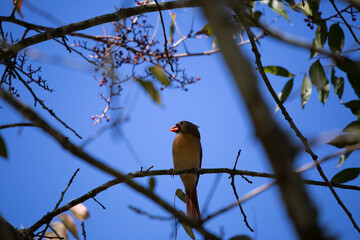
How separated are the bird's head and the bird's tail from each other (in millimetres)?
851

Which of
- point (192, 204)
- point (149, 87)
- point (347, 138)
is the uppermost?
point (149, 87)

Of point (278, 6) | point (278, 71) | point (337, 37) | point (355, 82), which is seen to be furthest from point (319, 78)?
point (278, 6)

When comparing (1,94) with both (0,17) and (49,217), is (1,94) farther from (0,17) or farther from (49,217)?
(0,17)

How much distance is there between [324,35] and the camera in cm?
304

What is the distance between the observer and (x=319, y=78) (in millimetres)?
2889

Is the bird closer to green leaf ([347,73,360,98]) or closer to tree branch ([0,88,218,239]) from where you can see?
green leaf ([347,73,360,98])

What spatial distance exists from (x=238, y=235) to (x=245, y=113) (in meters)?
1.07

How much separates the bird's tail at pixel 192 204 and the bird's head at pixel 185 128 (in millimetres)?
851

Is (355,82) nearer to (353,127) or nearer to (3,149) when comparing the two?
(353,127)

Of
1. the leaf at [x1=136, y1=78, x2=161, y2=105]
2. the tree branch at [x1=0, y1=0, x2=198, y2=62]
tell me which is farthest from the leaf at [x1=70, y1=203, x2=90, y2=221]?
the tree branch at [x1=0, y1=0, x2=198, y2=62]

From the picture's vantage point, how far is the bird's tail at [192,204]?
4440 millimetres

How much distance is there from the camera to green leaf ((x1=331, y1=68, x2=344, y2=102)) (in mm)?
3062

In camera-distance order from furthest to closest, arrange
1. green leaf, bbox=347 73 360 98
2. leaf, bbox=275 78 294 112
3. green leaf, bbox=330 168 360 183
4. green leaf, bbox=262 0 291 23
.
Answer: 1. green leaf, bbox=262 0 291 23
2. leaf, bbox=275 78 294 112
3. green leaf, bbox=347 73 360 98
4. green leaf, bbox=330 168 360 183

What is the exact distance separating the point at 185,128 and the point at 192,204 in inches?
44.9
